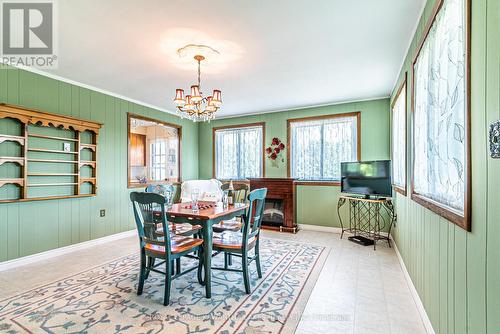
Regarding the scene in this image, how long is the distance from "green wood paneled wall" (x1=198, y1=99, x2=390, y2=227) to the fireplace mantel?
278 millimetres

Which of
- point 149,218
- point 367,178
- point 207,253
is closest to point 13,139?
point 149,218

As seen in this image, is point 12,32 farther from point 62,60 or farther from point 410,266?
point 410,266

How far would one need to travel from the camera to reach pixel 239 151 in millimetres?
5840

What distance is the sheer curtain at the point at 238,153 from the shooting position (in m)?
5.64

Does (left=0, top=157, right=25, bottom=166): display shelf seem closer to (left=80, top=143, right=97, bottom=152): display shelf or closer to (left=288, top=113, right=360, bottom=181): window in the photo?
(left=80, top=143, right=97, bottom=152): display shelf

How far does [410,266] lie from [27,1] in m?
4.36

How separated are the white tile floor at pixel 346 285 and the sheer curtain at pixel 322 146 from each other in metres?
1.49

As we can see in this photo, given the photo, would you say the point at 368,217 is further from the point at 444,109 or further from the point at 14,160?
the point at 14,160

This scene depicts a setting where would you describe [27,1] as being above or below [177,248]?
above

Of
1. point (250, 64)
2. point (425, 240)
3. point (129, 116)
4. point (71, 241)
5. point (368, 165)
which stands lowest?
point (71, 241)

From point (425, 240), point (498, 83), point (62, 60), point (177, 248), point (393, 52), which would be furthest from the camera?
point (62, 60)

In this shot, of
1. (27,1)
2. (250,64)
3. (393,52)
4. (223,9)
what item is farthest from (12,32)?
(393,52)

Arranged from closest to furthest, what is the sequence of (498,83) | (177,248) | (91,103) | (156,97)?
(498,83), (177,248), (91,103), (156,97)

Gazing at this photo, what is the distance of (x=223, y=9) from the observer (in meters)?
2.04
